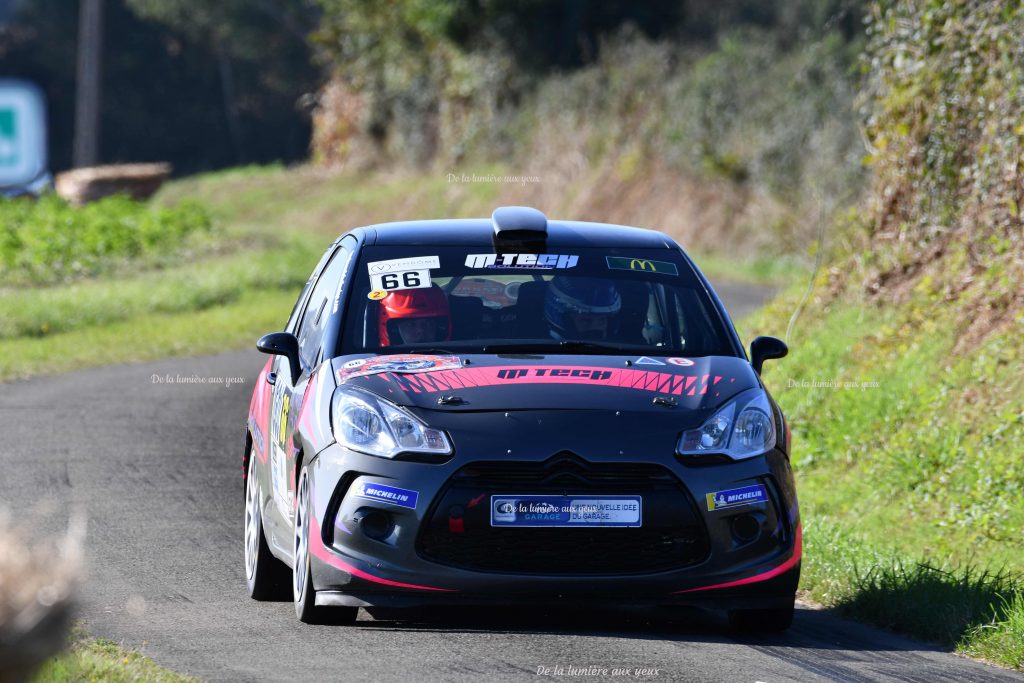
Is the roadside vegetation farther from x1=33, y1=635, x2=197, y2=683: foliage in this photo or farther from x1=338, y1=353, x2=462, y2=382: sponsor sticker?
x1=33, y1=635, x2=197, y2=683: foliage

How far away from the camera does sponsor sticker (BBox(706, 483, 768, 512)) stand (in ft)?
21.8

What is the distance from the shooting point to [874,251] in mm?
14789

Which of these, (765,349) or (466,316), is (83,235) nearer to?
(466,316)

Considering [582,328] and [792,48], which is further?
[792,48]

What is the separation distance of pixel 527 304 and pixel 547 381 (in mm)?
913

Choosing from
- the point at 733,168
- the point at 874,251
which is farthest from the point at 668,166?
the point at 874,251

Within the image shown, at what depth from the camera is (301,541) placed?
22.7 feet

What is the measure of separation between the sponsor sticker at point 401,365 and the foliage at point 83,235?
19.0 m

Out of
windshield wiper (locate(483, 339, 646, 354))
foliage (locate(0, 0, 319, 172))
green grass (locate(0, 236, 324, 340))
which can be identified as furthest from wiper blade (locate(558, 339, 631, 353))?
foliage (locate(0, 0, 319, 172))

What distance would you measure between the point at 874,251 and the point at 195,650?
9.51 m

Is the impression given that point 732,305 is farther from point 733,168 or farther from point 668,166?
point 668,166

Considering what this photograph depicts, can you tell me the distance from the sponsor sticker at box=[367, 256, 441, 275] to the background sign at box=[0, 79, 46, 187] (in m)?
3.55

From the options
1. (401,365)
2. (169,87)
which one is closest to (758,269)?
(401,365)

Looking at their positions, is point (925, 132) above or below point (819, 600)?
above
